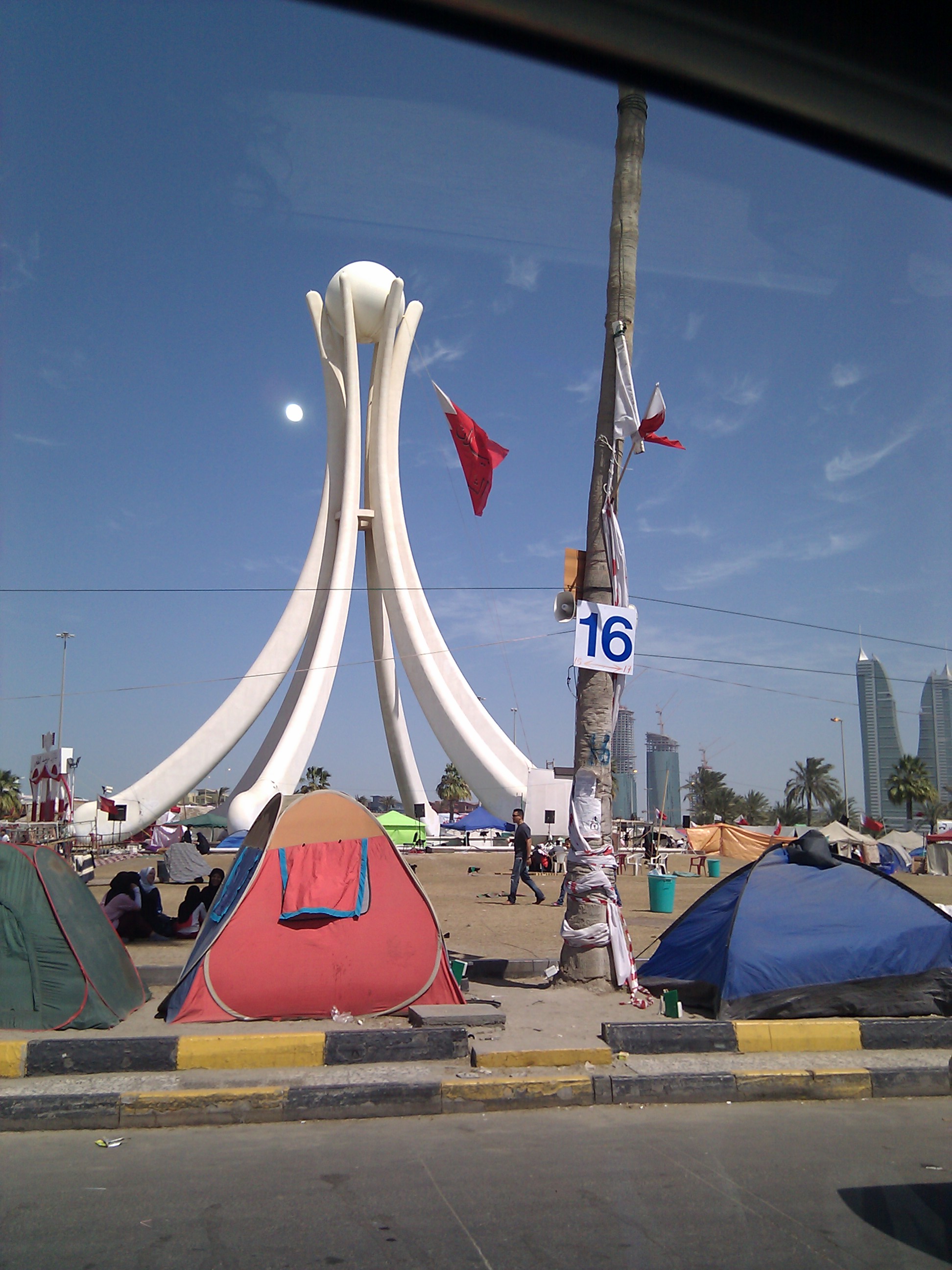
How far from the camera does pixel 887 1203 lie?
389 centimetres

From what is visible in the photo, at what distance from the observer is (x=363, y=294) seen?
33.0 metres

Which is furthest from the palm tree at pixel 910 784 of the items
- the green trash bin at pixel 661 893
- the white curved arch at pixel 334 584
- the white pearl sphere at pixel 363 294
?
the green trash bin at pixel 661 893

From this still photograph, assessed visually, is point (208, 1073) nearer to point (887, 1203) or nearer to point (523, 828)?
point (887, 1203)

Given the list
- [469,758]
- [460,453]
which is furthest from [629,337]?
[469,758]

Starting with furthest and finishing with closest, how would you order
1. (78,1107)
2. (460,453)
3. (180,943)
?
(460,453), (180,943), (78,1107)

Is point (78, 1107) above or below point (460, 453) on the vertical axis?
below

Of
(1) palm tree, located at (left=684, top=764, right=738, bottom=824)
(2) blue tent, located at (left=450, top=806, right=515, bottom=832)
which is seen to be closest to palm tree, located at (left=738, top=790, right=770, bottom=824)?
(1) palm tree, located at (left=684, top=764, right=738, bottom=824)

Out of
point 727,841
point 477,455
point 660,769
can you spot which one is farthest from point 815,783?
point 660,769

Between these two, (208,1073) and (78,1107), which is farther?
(208,1073)

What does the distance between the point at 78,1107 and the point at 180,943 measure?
5618mm

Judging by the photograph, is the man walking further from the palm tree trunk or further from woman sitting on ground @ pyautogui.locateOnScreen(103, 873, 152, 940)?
the palm tree trunk

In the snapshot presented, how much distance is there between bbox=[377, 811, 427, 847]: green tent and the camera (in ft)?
102

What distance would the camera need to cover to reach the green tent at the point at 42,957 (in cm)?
631

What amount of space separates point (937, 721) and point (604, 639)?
1133 cm
